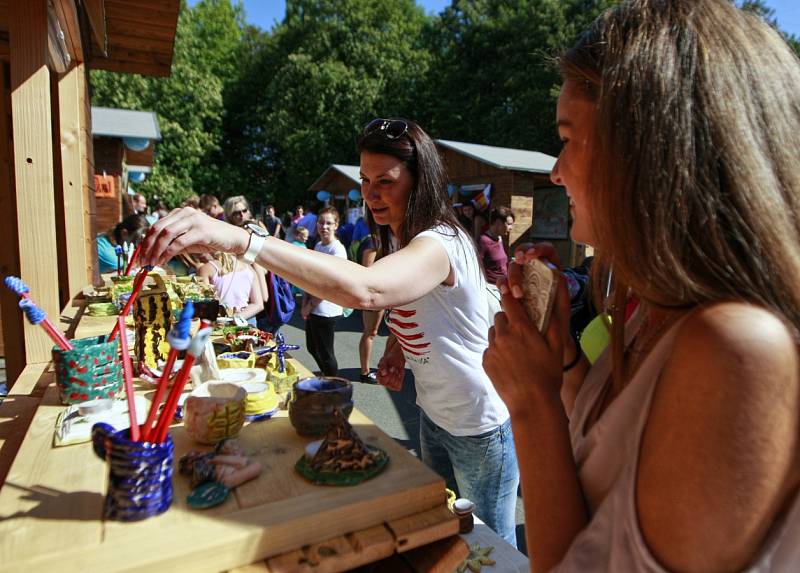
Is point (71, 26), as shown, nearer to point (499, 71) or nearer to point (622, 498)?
point (622, 498)

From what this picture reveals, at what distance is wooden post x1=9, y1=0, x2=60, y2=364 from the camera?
84.6 inches

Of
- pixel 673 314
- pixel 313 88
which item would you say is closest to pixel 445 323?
pixel 673 314

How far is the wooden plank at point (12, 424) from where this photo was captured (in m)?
1.28

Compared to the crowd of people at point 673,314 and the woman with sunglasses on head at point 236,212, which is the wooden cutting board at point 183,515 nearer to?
the crowd of people at point 673,314

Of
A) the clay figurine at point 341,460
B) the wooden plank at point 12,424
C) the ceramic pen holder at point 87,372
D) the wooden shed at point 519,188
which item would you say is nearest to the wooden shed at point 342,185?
the wooden shed at point 519,188

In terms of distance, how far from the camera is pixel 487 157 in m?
11.6

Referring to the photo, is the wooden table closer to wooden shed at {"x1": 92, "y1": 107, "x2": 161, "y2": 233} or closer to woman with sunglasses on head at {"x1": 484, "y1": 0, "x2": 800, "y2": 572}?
woman with sunglasses on head at {"x1": 484, "y1": 0, "x2": 800, "y2": 572}

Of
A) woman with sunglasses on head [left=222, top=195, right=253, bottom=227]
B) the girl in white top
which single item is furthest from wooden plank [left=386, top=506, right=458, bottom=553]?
woman with sunglasses on head [left=222, top=195, right=253, bottom=227]

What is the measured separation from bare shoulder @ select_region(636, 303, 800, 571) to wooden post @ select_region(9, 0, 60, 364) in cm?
246

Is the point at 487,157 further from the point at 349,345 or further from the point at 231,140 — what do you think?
the point at 231,140

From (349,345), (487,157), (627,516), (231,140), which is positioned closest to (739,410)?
(627,516)

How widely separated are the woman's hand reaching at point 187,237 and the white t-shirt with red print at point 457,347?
30.5 inches

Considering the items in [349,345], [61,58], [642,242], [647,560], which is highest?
[61,58]

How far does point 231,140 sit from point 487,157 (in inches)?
859
